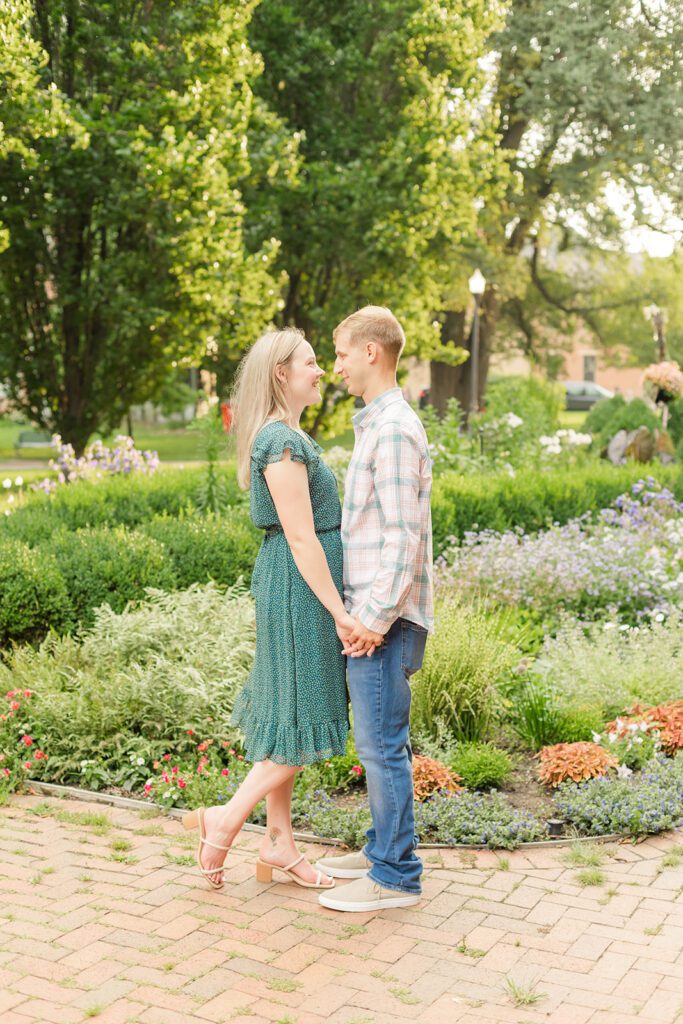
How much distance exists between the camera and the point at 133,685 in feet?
17.8

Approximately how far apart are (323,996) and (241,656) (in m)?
2.64

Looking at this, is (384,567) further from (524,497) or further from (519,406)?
(519,406)

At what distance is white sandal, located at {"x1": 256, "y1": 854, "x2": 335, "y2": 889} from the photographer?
4.07 meters

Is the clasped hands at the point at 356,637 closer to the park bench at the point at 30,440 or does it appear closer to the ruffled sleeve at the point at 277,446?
the ruffled sleeve at the point at 277,446

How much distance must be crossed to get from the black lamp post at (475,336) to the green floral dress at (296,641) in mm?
13410

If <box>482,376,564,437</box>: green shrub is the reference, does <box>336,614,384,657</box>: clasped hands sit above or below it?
below

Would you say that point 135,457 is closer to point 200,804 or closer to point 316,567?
point 200,804

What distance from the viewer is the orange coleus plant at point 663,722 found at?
521 centimetres

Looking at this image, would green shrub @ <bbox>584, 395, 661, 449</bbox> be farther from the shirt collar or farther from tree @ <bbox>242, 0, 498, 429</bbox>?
the shirt collar

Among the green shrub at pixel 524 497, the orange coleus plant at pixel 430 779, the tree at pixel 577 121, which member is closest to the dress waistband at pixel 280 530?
the orange coleus plant at pixel 430 779

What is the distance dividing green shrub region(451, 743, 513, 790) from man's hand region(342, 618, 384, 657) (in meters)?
1.44

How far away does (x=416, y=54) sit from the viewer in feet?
55.2

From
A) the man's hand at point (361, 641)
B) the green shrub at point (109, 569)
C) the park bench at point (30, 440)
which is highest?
the park bench at point (30, 440)

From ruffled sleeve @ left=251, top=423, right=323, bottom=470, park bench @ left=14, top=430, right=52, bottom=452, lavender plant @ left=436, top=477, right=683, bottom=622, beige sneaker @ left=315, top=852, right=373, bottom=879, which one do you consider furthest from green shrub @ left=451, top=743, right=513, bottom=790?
park bench @ left=14, top=430, right=52, bottom=452
